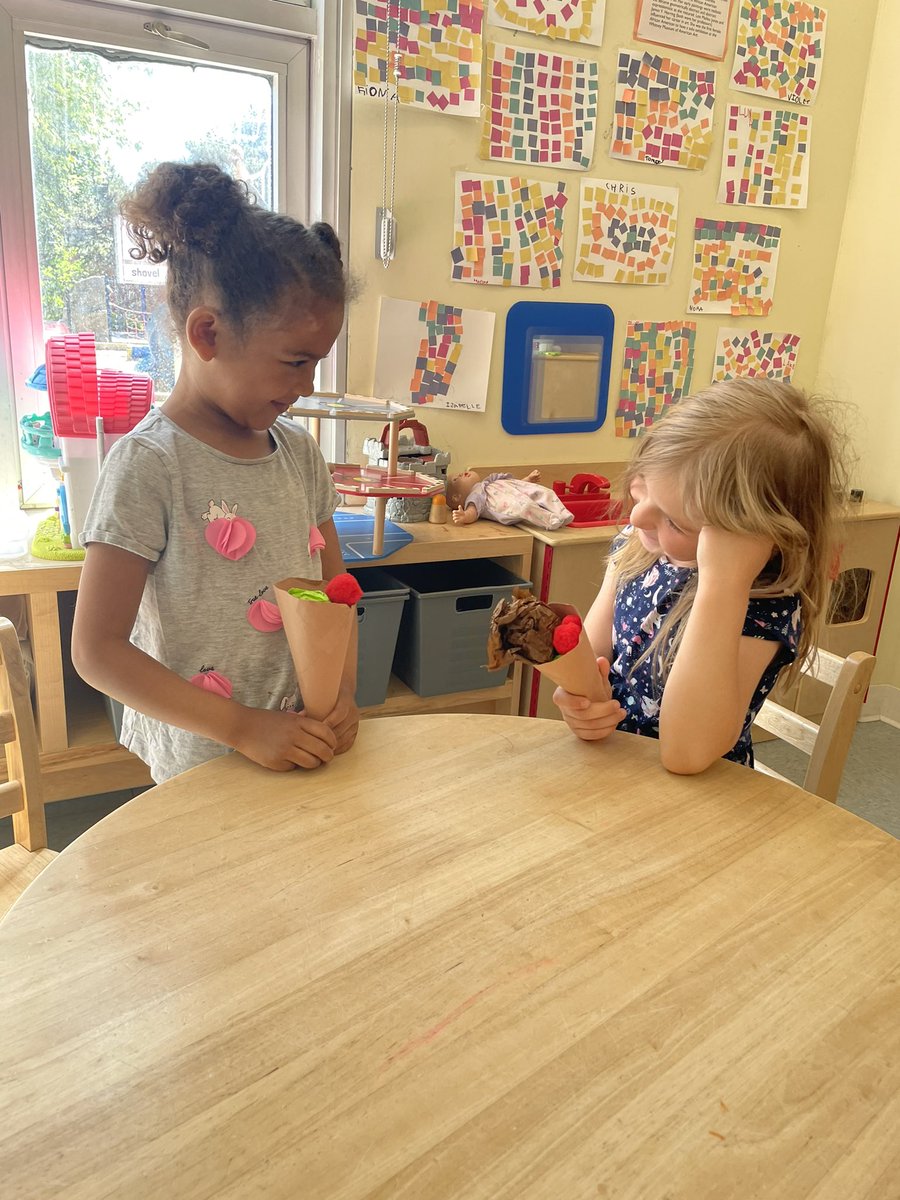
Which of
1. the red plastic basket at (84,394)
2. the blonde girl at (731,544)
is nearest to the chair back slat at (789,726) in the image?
the blonde girl at (731,544)

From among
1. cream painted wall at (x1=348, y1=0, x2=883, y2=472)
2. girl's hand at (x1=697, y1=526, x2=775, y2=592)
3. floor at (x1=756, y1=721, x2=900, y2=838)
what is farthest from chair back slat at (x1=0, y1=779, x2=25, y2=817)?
floor at (x1=756, y1=721, x2=900, y2=838)

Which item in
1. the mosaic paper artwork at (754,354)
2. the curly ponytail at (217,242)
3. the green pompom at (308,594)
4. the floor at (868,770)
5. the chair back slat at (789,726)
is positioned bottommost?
the floor at (868,770)

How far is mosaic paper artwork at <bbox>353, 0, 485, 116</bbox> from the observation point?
211 cm

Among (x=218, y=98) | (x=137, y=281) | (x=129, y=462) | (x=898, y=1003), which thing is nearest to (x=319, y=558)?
(x=129, y=462)

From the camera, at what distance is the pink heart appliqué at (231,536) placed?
111 cm

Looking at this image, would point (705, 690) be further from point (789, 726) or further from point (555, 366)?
point (555, 366)

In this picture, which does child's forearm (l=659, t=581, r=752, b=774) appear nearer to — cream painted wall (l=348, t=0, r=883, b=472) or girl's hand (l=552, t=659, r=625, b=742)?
girl's hand (l=552, t=659, r=625, b=742)

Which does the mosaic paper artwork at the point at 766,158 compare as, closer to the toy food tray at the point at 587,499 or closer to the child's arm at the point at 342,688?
the toy food tray at the point at 587,499

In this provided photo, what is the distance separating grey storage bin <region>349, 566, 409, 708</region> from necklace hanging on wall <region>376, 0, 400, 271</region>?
837 mm

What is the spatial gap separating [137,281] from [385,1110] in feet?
6.69

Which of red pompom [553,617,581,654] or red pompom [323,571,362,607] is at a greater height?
red pompom [323,571,362,607]

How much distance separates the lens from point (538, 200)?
8.00 feet

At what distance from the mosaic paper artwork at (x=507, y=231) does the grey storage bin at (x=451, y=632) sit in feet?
2.66

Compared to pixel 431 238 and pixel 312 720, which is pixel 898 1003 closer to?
pixel 312 720
